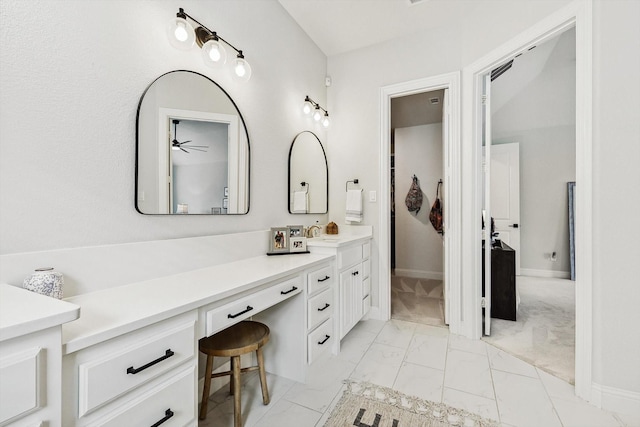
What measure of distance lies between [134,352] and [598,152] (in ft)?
7.73

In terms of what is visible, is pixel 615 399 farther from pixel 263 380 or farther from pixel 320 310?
pixel 263 380

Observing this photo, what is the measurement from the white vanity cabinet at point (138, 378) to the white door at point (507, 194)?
4.99m

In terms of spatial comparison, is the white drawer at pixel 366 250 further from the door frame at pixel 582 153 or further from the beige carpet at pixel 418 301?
the door frame at pixel 582 153

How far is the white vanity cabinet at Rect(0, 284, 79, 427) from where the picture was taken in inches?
23.4

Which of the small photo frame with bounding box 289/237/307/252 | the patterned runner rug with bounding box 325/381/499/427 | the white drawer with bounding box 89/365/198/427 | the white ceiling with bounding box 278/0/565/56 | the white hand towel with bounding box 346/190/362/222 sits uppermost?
the white ceiling with bounding box 278/0/565/56

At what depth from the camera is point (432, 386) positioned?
181cm

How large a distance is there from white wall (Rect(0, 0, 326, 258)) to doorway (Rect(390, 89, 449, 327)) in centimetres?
341

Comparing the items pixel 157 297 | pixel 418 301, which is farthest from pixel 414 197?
pixel 157 297

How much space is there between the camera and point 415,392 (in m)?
1.75

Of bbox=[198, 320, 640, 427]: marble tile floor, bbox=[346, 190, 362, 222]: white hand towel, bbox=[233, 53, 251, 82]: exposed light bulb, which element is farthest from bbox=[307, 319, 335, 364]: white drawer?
bbox=[233, 53, 251, 82]: exposed light bulb

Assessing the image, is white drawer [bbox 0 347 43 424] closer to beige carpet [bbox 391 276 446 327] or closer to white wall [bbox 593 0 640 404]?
white wall [bbox 593 0 640 404]

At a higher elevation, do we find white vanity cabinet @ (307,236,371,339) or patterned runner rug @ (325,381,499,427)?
white vanity cabinet @ (307,236,371,339)

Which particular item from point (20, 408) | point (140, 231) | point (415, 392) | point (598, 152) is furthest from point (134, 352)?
point (598, 152)

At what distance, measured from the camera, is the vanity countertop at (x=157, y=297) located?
801 millimetres
